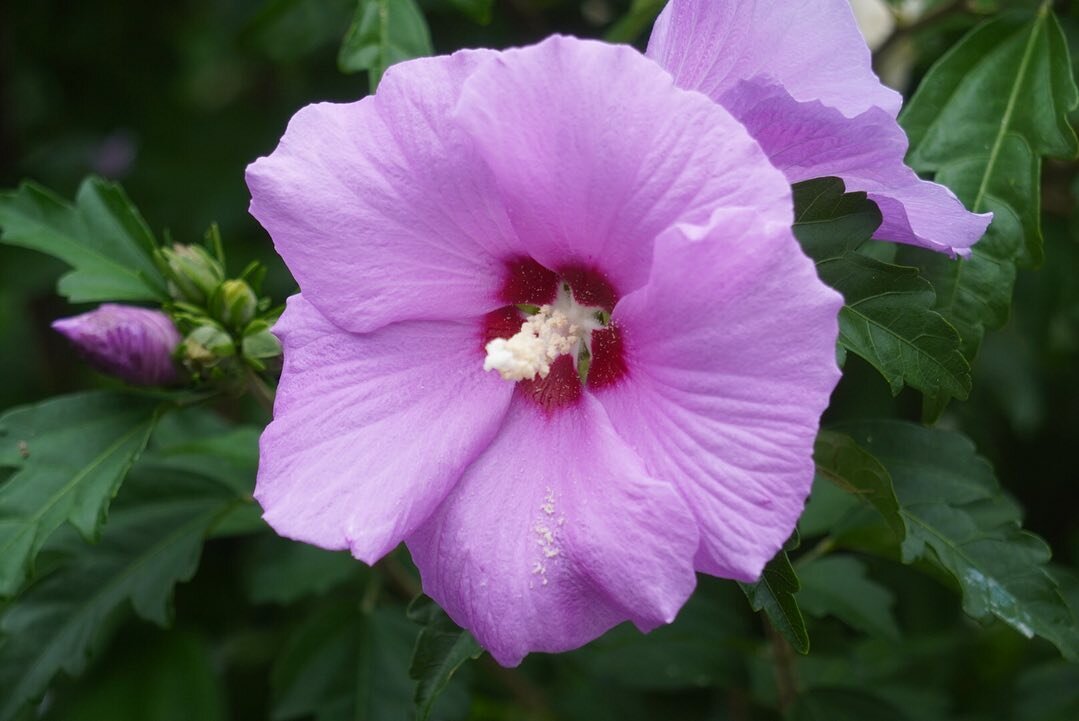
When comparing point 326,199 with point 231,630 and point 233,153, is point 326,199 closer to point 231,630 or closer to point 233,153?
point 231,630

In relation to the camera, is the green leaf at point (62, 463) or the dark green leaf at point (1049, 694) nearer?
the green leaf at point (62, 463)

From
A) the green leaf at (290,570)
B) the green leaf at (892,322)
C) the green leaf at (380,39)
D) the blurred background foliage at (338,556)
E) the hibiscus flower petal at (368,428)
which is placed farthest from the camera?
the green leaf at (290,570)

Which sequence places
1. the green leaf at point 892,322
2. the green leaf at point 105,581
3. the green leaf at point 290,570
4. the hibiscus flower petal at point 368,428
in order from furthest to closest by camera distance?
the green leaf at point 290,570, the green leaf at point 105,581, the green leaf at point 892,322, the hibiscus flower petal at point 368,428

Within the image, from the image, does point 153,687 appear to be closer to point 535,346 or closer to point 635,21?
point 535,346

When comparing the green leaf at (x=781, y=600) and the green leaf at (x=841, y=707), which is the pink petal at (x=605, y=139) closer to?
the green leaf at (x=781, y=600)

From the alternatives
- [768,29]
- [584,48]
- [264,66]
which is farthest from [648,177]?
[264,66]

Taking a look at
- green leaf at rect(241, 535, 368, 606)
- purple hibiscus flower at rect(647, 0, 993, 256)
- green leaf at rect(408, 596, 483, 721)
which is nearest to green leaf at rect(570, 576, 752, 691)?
green leaf at rect(241, 535, 368, 606)

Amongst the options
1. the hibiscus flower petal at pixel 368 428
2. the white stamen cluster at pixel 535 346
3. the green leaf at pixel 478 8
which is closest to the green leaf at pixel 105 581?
the hibiscus flower petal at pixel 368 428

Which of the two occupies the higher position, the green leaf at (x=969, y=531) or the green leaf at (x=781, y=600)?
the green leaf at (x=781, y=600)

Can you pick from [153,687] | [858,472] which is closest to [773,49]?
[858,472]
